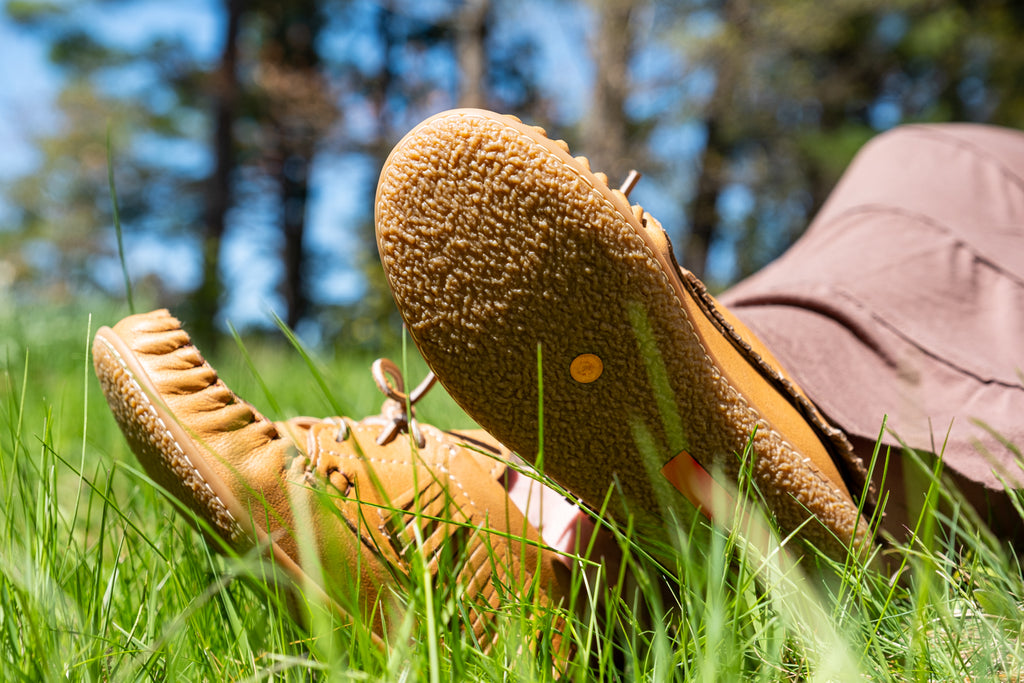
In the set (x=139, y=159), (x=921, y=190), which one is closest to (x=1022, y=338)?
(x=921, y=190)

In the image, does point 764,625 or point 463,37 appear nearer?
point 764,625

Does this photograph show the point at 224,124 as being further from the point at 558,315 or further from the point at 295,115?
the point at 558,315

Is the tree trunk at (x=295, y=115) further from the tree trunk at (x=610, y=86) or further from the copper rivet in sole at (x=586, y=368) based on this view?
the copper rivet in sole at (x=586, y=368)

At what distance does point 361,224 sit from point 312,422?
11635 millimetres

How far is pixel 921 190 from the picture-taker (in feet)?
4.00

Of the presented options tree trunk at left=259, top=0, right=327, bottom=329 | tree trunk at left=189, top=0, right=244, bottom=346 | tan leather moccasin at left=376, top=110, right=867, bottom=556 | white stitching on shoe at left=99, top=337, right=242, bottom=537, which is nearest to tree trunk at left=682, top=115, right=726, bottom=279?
tree trunk at left=259, top=0, right=327, bottom=329

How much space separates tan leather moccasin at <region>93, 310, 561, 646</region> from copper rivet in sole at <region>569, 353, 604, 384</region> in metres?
0.09

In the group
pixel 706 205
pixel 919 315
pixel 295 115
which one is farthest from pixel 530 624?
pixel 295 115

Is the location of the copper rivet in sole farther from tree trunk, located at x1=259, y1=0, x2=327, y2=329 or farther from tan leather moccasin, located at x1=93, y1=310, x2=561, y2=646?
tree trunk, located at x1=259, y1=0, x2=327, y2=329

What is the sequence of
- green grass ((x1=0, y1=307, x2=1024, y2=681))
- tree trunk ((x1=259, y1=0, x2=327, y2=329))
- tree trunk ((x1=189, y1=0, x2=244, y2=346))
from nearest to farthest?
green grass ((x1=0, y1=307, x2=1024, y2=681)), tree trunk ((x1=189, y1=0, x2=244, y2=346)), tree trunk ((x1=259, y1=0, x2=327, y2=329))

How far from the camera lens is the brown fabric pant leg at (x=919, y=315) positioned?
762mm

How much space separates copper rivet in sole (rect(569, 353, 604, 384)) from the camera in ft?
1.86

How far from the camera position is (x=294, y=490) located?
600mm

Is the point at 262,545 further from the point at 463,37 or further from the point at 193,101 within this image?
the point at 193,101
